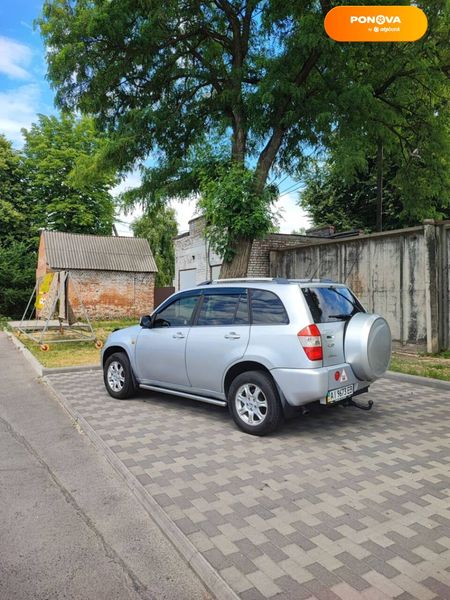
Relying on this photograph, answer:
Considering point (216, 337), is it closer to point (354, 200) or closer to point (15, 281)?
point (354, 200)

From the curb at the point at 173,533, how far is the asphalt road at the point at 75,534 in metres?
0.04

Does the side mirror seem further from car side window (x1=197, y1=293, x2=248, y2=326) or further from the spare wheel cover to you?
the spare wheel cover

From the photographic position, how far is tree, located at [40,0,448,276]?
10.9 metres

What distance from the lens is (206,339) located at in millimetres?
5469

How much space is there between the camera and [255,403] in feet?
16.3

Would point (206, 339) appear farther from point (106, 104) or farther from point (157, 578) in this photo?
point (106, 104)

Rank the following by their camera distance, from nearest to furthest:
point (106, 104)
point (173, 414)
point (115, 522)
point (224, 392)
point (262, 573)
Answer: point (262, 573), point (115, 522), point (224, 392), point (173, 414), point (106, 104)

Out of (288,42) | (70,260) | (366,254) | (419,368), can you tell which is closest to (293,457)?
(419,368)

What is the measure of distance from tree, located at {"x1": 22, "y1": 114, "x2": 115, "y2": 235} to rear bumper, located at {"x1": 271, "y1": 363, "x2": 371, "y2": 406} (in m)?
29.5

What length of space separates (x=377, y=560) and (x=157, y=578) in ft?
4.28

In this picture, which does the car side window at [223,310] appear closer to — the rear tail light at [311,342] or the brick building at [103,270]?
the rear tail light at [311,342]

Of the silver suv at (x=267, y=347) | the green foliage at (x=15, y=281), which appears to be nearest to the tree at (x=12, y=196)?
Answer: the green foliage at (x=15, y=281)

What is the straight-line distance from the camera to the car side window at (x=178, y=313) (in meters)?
5.93

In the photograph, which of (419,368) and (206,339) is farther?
(419,368)
